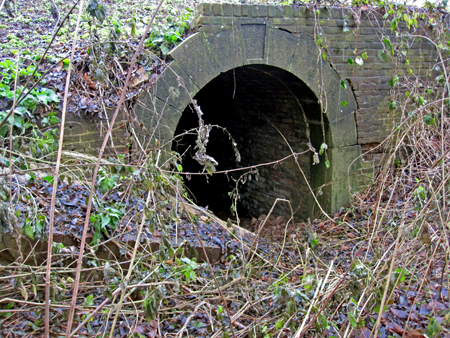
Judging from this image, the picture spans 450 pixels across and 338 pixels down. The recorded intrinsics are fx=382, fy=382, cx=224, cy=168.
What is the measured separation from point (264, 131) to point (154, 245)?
387cm

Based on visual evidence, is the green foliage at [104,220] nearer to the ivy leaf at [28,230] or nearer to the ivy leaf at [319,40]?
the ivy leaf at [28,230]

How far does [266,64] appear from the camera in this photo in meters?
4.83

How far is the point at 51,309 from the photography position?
2.36m

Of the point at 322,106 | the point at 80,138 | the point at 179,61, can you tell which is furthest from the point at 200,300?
the point at 322,106

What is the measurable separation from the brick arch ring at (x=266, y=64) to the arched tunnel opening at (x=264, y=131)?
203 millimetres

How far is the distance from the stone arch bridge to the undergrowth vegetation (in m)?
0.25

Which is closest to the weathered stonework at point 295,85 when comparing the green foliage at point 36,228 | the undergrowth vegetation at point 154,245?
the undergrowth vegetation at point 154,245

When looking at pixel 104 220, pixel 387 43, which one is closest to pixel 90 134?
pixel 104 220

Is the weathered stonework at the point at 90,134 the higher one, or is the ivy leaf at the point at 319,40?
the ivy leaf at the point at 319,40

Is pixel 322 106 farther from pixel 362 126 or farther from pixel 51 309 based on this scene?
pixel 51 309

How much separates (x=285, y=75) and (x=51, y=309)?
4.06m

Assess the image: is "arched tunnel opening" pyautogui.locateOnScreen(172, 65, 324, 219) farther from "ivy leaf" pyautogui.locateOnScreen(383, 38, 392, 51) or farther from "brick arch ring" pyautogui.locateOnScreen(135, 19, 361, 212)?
"ivy leaf" pyautogui.locateOnScreen(383, 38, 392, 51)

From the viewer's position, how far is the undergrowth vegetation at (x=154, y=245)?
2.22m

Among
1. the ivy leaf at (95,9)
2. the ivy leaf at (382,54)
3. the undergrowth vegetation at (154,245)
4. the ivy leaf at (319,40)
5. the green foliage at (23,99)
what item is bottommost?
the undergrowth vegetation at (154,245)
